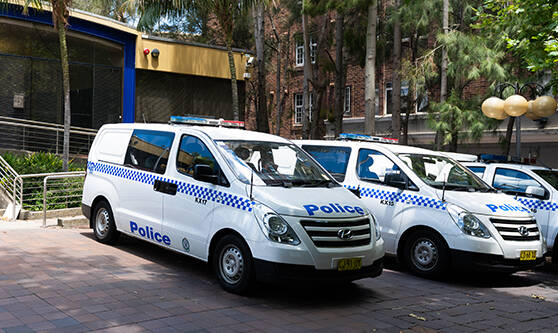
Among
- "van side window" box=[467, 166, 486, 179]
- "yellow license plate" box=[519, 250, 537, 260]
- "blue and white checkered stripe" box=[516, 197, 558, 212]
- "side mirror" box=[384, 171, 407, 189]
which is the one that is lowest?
"yellow license plate" box=[519, 250, 537, 260]

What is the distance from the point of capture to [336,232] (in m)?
6.35

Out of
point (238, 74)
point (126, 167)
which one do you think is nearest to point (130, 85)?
point (238, 74)

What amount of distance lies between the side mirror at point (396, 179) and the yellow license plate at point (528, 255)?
1882mm

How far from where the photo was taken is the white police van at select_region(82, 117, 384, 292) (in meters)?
6.20

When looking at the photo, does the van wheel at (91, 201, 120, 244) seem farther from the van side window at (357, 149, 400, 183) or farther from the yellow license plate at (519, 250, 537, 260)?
the yellow license plate at (519, 250, 537, 260)

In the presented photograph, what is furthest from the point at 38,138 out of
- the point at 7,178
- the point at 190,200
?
the point at 190,200

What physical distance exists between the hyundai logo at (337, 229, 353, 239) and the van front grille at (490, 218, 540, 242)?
2.56 metres

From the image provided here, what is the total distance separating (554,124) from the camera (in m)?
19.3

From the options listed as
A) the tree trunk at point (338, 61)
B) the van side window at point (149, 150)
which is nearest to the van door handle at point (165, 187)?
the van side window at point (149, 150)

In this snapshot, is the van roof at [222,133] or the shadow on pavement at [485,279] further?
the shadow on pavement at [485,279]

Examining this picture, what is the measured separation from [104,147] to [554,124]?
15762 millimetres

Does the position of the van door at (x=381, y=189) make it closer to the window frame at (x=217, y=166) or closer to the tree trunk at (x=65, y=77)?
the window frame at (x=217, y=166)

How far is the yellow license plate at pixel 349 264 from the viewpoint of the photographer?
20.6 ft

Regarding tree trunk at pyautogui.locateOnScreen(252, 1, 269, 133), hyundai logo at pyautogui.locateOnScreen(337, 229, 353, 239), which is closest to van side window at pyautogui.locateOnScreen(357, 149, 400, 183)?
hyundai logo at pyautogui.locateOnScreen(337, 229, 353, 239)
